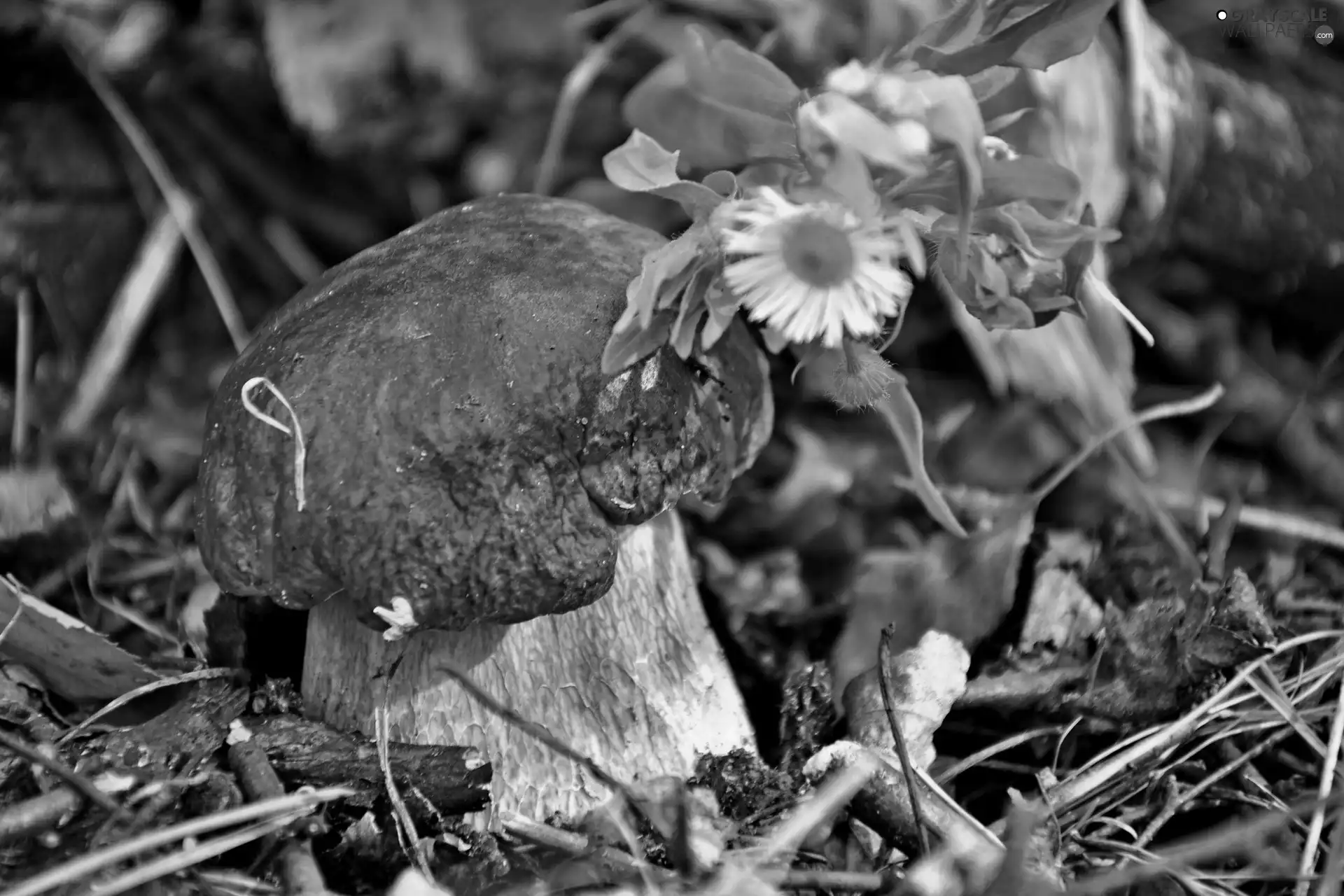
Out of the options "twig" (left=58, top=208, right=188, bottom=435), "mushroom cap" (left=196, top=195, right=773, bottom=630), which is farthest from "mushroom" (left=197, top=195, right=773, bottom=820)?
"twig" (left=58, top=208, right=188, bottom=435)

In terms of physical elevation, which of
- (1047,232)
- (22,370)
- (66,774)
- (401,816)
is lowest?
(401,816)

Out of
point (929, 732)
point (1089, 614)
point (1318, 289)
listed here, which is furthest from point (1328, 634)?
point (1318, 289)

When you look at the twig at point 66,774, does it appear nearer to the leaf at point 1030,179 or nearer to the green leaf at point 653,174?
the green leaf at point 653,174

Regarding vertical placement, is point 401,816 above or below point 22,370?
below

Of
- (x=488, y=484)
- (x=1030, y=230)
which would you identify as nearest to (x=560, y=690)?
(x=488, y=484)

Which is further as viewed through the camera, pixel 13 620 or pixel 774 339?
pixel 13 620

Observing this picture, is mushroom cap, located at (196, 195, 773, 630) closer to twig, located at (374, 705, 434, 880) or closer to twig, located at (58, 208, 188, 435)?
twig, located at (374, 705, 434, 880)

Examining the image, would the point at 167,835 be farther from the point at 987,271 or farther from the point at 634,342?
the point at 987,271
